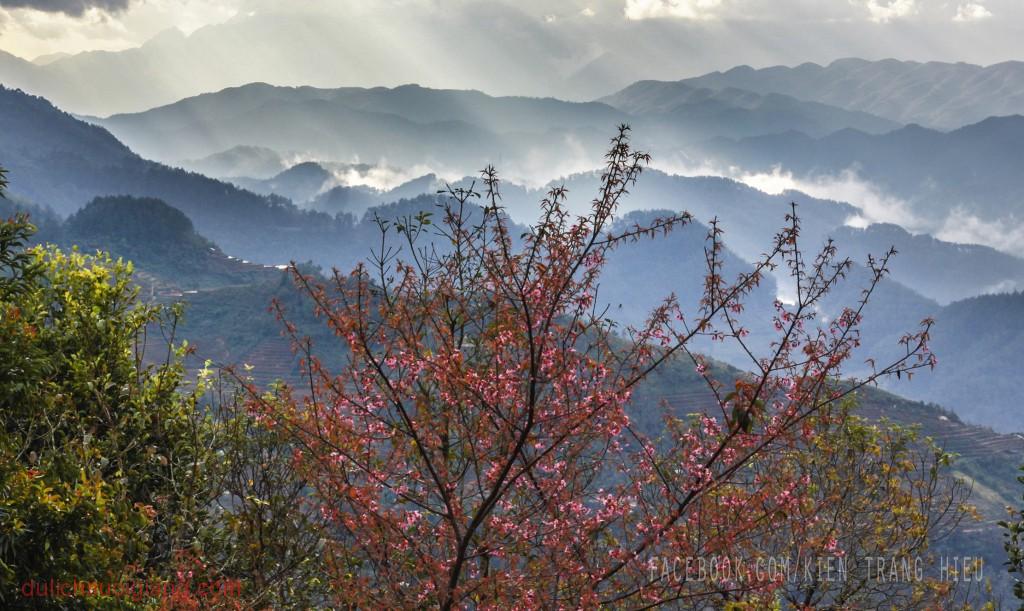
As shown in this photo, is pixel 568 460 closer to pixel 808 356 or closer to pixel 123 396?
pixel 808 356

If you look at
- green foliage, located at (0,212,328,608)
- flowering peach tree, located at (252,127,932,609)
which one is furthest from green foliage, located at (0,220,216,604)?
flowering peach tree, located at (252,127,932,609)

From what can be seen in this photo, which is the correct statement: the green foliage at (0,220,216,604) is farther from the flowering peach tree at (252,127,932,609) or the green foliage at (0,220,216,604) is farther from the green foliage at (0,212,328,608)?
the flowering peach tree at (252,127,932,609)

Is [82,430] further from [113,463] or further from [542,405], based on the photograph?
[542,405]

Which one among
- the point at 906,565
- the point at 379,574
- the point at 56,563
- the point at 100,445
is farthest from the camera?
the point at 906,565

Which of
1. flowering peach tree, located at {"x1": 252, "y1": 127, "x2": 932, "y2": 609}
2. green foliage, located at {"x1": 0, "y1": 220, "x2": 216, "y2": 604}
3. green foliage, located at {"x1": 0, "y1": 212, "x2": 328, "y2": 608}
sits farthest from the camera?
green foliage, located at {"x1": 0, "y1": 212, "x2": 328, "y2": 608}

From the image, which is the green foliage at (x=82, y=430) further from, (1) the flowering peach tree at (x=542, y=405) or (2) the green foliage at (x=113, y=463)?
(1) the flowering peach tree at (x=542, y=405)

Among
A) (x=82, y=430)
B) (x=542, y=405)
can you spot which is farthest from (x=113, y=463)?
(x=542, y=405)

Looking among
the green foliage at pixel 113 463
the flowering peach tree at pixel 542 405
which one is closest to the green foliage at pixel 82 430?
the green foliage at pixel 113 463

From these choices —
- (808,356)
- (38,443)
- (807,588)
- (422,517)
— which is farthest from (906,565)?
(38,443)

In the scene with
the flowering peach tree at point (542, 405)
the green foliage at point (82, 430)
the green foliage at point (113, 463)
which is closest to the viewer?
the flowering peach tree at point (542, 405)

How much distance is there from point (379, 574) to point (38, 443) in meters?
7.91

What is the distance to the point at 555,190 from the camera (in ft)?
31.1

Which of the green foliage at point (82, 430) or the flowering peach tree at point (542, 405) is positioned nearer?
the flowering peach tree at point (542, 405)

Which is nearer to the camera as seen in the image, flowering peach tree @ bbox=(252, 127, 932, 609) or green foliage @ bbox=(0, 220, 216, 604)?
flowering peach tree @ bbox=(252, 127, 932, 609)
